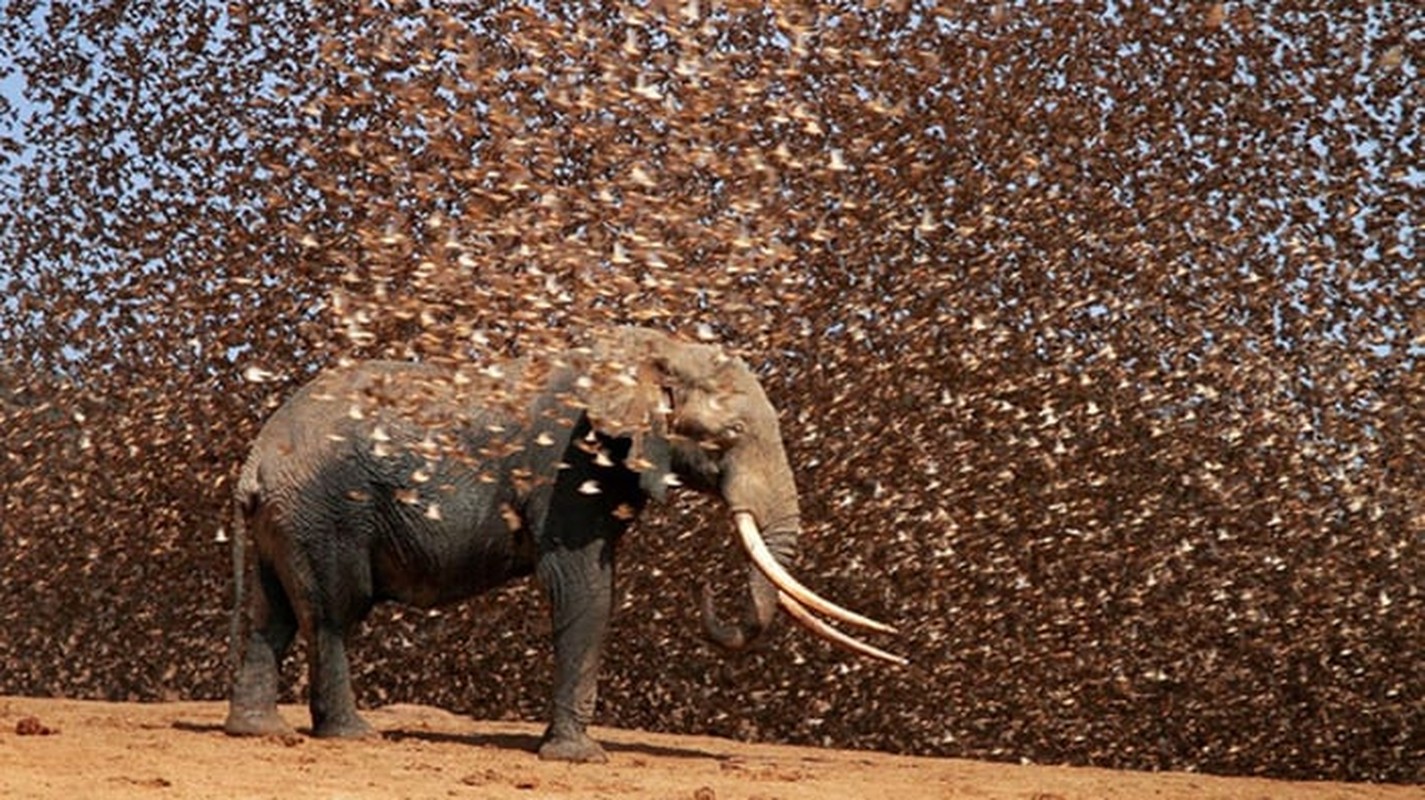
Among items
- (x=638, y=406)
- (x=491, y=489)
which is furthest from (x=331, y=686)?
(x=638, y=406)

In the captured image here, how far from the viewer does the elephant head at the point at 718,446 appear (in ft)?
30.2

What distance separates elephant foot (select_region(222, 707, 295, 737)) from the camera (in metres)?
9.86

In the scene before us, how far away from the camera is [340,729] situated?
9805 millimetres

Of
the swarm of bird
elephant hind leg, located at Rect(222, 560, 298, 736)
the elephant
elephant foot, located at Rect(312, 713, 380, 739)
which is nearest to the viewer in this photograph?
the elephant

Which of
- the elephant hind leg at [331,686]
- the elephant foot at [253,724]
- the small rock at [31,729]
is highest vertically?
the elephant hind leg at [331,686]

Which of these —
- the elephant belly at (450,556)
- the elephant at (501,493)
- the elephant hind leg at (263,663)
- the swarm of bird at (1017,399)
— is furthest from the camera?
the swarm of bird at (1017,399)

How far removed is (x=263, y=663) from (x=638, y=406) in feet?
7.65

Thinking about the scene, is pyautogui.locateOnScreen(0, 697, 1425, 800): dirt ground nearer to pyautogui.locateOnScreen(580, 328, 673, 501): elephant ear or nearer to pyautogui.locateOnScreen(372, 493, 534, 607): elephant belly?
pyautogui.locateOnScreen(372, 493, 534, 607): elephant belly

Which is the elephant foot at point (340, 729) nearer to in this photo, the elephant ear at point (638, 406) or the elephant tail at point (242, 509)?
the elephant tail at point (242, 509)

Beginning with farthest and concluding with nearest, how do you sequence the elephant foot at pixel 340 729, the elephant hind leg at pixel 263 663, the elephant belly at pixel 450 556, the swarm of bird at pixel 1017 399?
the swarm of bird at pixel 1017 399
the elephant hind leg at pixel 263 663
the elephant foot at pixel 340 729
the elephant belly at pixel 450 556

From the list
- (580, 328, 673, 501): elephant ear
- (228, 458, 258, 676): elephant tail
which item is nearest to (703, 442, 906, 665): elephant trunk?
(580, 328, 673, 501): elephant ear

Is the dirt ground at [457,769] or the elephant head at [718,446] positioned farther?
the elephant head at [718,446]

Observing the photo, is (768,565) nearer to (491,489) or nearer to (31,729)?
(491,489)

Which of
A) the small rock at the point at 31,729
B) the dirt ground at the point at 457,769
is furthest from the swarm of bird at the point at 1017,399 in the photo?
the small rock at the point at 31,729
